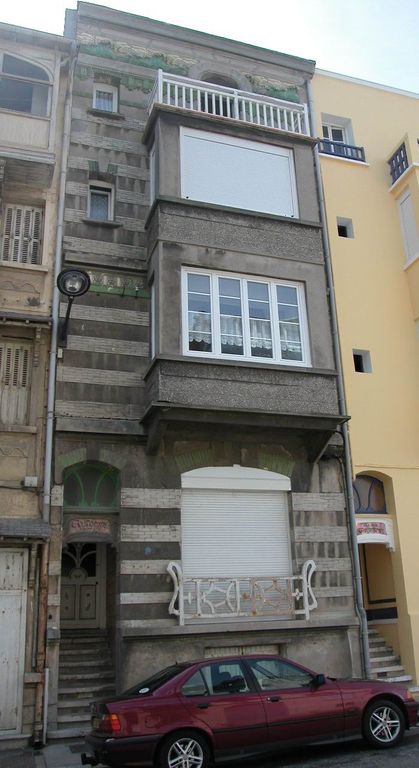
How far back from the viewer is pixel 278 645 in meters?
13.4

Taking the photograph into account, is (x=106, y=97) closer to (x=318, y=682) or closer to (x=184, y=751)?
(x=318, y=682)

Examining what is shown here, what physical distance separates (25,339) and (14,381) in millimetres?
905

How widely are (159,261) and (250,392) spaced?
3.36m

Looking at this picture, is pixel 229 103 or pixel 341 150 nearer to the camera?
pixel 229 103

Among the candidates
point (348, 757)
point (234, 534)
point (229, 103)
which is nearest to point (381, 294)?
point (229, 103)

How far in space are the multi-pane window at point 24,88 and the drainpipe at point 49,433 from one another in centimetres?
55

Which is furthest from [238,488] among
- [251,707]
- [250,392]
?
[251,707]

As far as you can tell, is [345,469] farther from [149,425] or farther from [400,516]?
[149,425]

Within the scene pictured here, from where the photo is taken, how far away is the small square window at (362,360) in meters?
16.9

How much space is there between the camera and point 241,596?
44.7ft

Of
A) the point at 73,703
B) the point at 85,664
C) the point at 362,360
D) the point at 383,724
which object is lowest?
the point at 383,724

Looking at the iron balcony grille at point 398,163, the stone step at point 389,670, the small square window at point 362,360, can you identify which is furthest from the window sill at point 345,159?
the stone step at point 389,670

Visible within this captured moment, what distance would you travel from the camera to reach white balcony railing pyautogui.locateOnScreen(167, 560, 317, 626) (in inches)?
514

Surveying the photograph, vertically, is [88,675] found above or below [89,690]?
above
